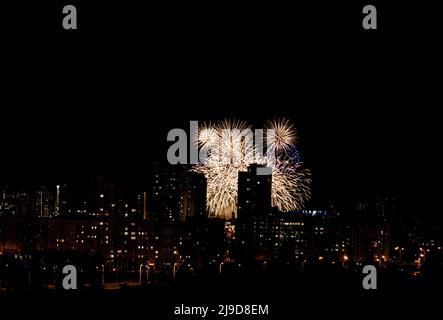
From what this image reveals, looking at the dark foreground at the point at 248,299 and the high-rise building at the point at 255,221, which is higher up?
the high-rise building at the point at 255,221

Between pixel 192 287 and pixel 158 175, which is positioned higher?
pixel 158 175

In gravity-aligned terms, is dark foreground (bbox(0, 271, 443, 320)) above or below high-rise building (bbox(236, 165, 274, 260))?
below

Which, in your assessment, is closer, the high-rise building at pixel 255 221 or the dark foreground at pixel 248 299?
the dark foreground at pixel 248 299

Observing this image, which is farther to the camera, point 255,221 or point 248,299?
point 255,221

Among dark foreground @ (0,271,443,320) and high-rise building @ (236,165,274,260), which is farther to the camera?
high-rise building @ (236,165,274,260)

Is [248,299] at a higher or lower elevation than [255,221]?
lower

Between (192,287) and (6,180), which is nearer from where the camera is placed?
(192,287)

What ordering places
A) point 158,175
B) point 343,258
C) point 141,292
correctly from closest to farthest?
1. point 141,292
2. point 343,258
3. point 158,175
